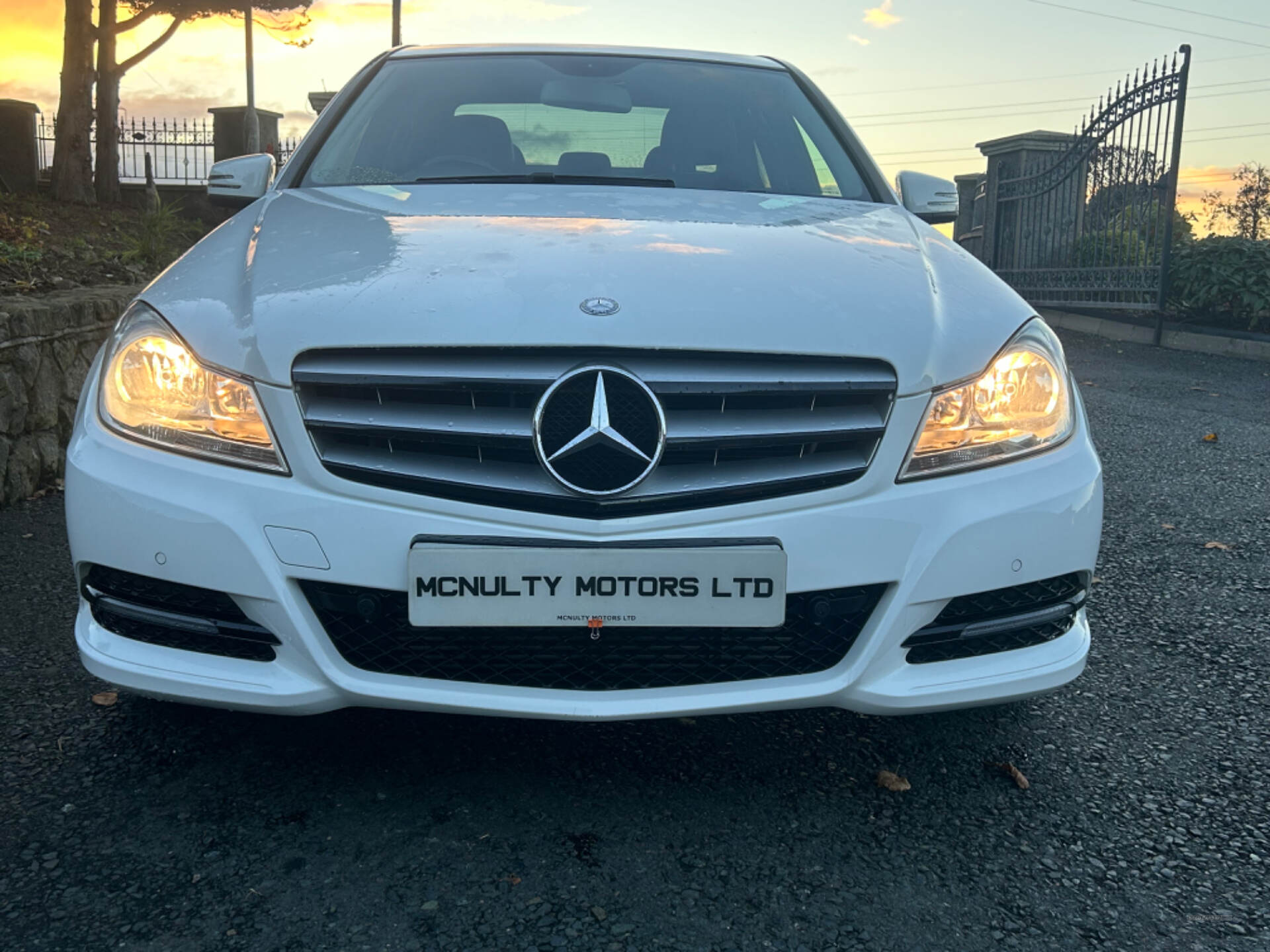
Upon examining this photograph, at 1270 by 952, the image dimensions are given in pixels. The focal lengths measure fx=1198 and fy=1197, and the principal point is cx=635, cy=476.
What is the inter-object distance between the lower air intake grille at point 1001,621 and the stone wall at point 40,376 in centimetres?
368

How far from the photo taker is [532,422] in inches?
78.7

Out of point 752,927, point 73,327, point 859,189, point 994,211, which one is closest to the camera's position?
point 752,927

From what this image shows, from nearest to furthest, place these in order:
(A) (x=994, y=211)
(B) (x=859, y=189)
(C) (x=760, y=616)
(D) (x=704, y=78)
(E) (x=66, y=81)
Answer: (C) (x=760, y=616) < (B) (x=859, y=189) < (D) (x=704, y=78) < (A) (x=994, y=211) < (E) (x=66, y=81)

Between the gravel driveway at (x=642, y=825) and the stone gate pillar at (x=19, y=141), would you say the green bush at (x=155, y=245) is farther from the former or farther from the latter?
the stone gate pillar at (x=19, y=141)

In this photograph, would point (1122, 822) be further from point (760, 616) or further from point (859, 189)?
point (859, 189)

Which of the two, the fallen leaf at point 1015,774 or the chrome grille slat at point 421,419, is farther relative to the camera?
the fallen leaf at point 1015,774

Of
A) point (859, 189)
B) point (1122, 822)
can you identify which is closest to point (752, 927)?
point (1122, 822)

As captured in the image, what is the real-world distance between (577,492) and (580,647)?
270mm

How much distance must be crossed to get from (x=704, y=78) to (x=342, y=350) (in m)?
2.06

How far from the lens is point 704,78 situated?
3682 mm

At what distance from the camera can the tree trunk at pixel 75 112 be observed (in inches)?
666

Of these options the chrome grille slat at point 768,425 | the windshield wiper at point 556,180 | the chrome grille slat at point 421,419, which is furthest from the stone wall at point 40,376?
the chrome grille slat at point 768,425

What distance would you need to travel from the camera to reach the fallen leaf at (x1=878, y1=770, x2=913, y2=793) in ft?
7.54

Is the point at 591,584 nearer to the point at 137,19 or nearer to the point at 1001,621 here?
the point at 1001,621
